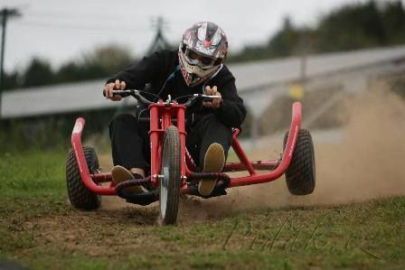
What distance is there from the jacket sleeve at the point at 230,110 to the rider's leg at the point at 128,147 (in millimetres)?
715

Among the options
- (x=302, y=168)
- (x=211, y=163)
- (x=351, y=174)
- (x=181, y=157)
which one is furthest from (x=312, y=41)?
(x=181, y=157)

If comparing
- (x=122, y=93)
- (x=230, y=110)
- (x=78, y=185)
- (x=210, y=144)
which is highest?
(x=122, y=93)

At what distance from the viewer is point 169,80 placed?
8.54 metres

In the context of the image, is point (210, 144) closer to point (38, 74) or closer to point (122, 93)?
point (122, 93)

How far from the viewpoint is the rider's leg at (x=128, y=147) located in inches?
304

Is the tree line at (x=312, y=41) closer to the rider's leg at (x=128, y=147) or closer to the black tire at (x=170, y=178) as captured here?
the rider's leg at (x=128, y=147)

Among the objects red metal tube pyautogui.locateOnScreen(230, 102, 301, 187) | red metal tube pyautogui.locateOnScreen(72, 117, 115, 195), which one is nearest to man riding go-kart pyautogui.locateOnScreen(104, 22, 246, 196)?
red metal tube pyautogui.locateOnScreen(72, 117, 115, 195)

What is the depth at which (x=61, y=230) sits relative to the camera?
7090mm

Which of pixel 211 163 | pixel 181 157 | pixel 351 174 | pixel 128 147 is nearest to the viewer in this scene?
pixel 181 157

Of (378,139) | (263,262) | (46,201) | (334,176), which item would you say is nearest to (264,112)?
(378,139)

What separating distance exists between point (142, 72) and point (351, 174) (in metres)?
3.35

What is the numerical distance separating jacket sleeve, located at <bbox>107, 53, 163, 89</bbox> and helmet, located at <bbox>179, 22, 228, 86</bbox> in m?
0.32

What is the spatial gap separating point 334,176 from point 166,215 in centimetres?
420

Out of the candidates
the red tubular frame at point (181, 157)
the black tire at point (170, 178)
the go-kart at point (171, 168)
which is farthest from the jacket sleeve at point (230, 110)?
the black tire at point (170, 178)
